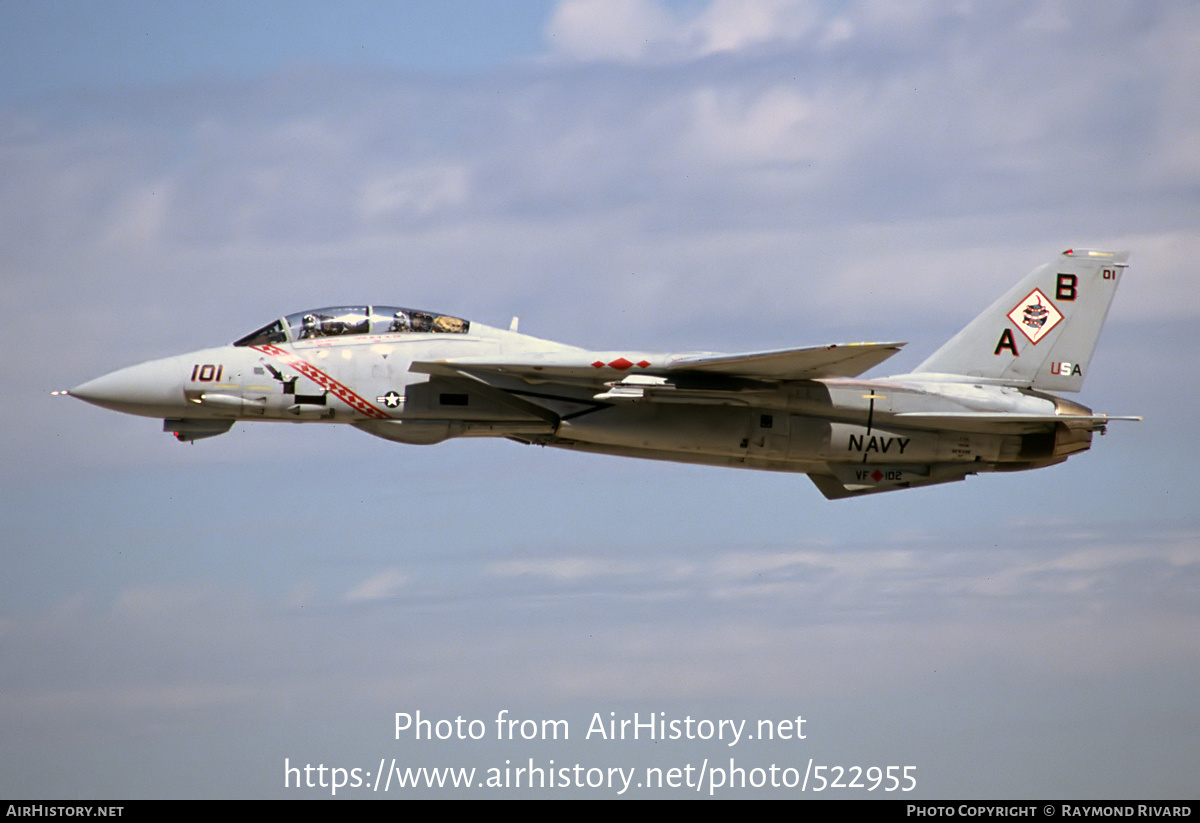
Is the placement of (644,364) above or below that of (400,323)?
below

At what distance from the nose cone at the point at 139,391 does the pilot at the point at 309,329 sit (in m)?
→ 2.05

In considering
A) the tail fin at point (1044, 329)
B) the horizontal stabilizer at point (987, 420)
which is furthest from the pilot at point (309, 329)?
the tail fin at point (1044, 329)

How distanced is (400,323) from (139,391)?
165 inches

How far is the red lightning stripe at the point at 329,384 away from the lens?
23.1 meters

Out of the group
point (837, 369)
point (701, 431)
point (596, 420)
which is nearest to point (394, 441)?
point (596, 420)

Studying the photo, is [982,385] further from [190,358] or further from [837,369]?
[190,358]

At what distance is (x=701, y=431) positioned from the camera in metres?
24.1

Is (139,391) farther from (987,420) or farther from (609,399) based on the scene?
(987,420)

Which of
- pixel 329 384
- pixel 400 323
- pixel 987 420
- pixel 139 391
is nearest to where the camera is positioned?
pixel 139 391

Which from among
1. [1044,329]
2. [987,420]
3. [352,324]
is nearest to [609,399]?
[352,324]

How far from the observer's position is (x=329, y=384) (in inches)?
909

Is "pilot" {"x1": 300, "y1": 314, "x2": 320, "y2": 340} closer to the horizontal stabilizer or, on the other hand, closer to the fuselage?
the fuselage

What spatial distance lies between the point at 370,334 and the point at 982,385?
35.2 feet

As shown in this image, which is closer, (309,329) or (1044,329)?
(309,329)
